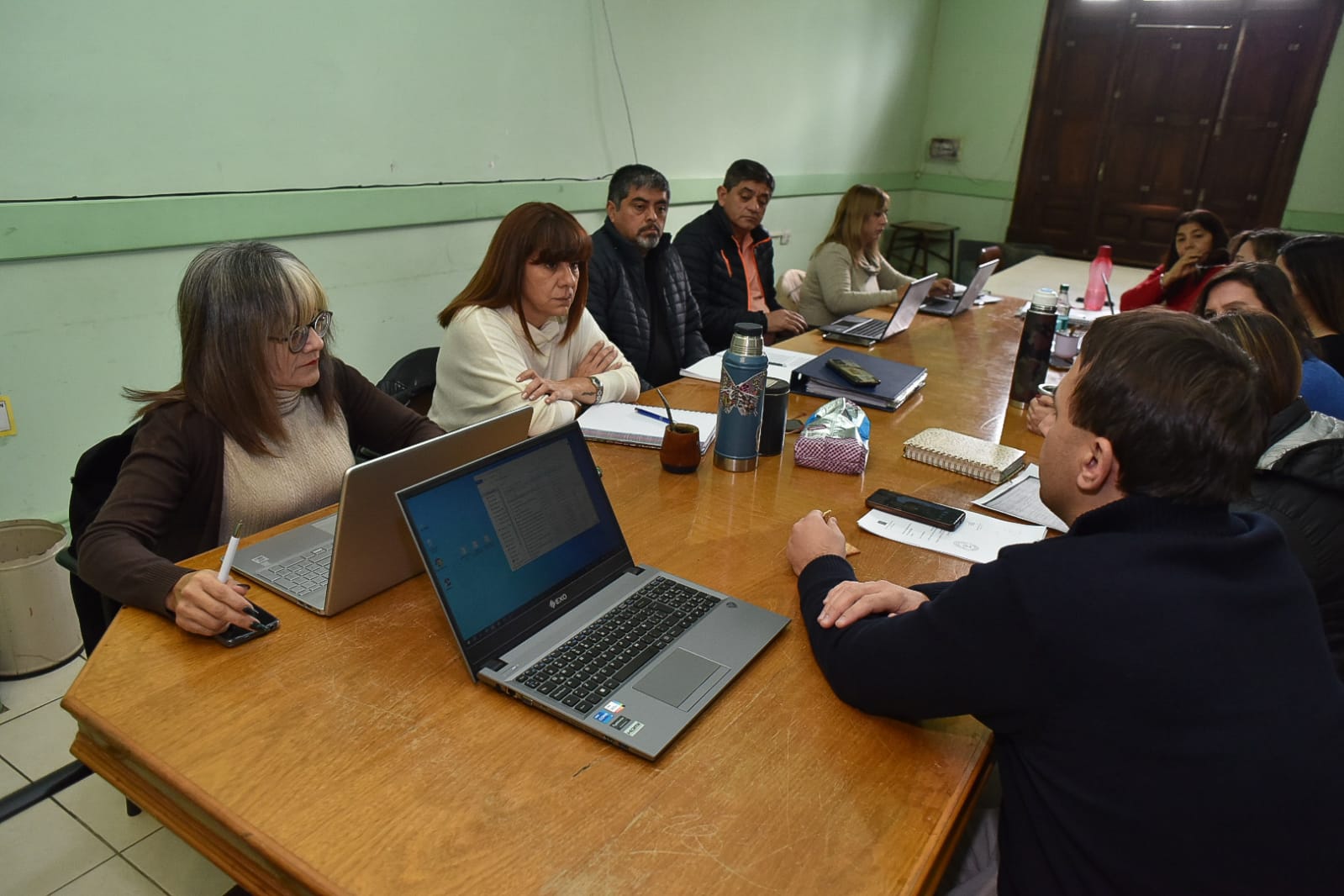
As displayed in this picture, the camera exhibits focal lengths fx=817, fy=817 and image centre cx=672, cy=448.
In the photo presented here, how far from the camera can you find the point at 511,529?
105 cm

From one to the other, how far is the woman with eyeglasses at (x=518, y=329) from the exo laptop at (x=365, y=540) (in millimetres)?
676

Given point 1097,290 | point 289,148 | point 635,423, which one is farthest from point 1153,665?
point 1097,290

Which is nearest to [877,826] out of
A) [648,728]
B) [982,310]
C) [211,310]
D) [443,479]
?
[648,728]

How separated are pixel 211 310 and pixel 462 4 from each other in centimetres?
214

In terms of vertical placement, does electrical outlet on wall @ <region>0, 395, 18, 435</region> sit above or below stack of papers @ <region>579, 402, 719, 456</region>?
below

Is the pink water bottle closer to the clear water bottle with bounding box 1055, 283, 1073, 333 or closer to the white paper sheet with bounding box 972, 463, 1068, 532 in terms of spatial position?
the clear water bottle with bounding box 1055, 283, 1073, 333

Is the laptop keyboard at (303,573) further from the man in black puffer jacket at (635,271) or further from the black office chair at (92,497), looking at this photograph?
the man in black puffer jacket at (635,271)

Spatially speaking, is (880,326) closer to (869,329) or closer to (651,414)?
(869,329)

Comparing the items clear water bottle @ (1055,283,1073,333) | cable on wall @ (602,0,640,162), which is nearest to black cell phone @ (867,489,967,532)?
clear water bottle @ (1055,283,1073,333)

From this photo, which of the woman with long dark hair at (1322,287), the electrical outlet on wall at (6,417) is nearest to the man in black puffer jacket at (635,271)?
the electrical outlet on wall at (6,417)

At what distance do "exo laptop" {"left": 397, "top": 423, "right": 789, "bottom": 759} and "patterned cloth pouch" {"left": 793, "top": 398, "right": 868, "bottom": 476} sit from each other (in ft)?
1.93

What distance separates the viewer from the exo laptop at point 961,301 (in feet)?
10.9

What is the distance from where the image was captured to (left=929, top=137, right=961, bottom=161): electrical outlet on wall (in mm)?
7043

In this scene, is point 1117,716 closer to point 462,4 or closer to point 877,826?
point 877,826
